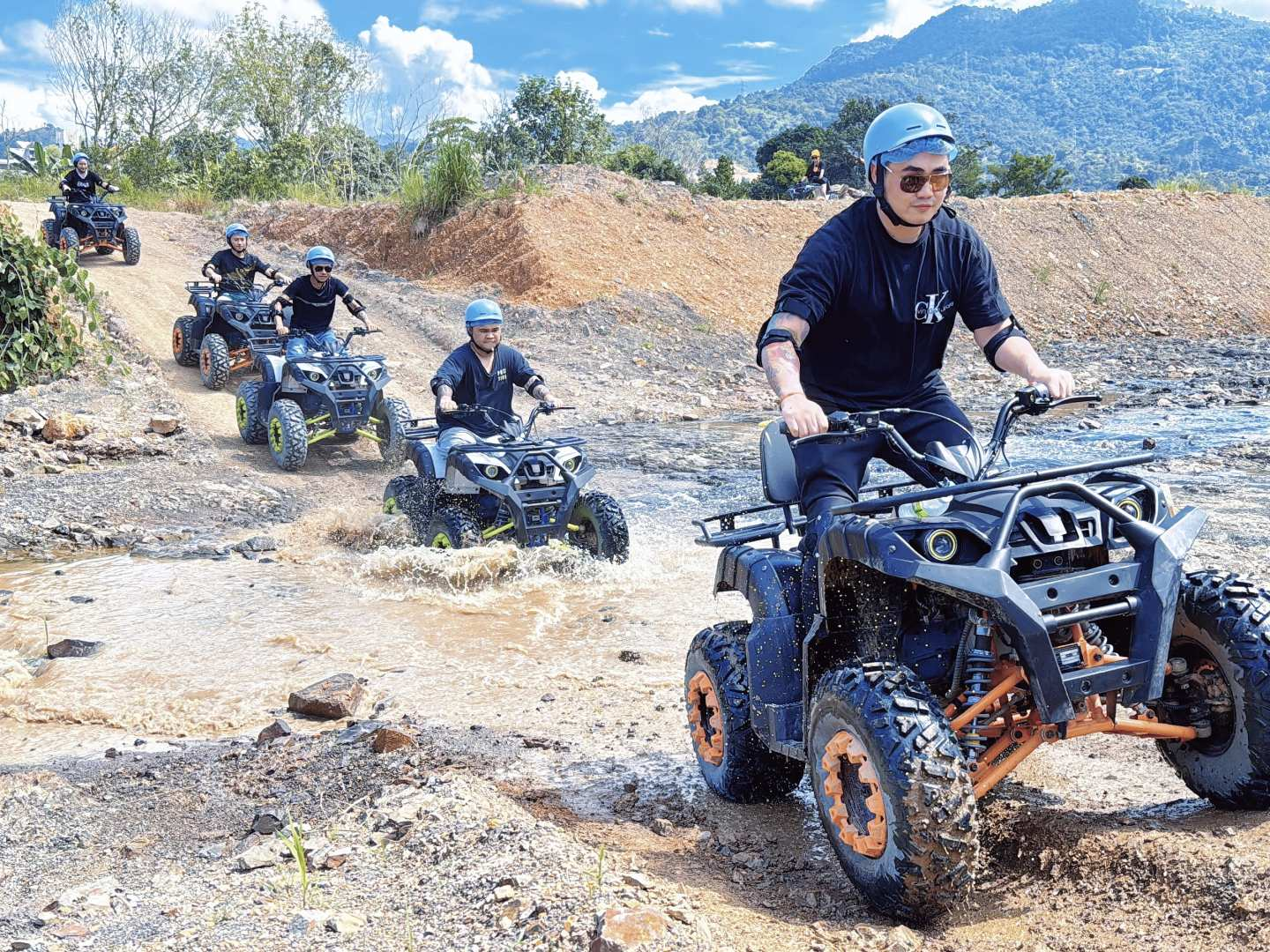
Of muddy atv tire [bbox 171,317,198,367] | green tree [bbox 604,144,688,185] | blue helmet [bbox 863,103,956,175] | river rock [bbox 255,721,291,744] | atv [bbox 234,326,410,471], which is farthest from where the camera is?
green tree [bbox 604,144,688,185]

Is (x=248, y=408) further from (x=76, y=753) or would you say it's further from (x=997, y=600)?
(x=997, y=600)

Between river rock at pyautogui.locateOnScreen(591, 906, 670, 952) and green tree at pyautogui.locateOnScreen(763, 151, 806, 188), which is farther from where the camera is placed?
green tree at pyautogui.locateOnScreen(763, 151, 806, 188)

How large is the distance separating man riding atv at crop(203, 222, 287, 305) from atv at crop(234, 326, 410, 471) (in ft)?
10.5

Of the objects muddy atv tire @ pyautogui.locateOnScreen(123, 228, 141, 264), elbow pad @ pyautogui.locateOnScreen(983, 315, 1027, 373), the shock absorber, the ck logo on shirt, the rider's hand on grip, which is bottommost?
the shock absorber

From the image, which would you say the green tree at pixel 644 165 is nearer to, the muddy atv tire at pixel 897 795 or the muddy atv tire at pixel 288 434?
the muddy atv tire at pixel 288 434

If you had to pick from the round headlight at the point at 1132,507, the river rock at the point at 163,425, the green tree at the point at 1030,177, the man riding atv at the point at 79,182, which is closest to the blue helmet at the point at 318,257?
the river rock at the point at 163,425

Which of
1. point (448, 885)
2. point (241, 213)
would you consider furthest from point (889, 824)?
point (241, 213)

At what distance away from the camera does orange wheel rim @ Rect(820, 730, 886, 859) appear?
307 cm

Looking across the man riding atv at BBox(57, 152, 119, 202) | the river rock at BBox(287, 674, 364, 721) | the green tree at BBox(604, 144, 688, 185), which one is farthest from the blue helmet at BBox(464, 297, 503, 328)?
the green tree at BBox(604, 144, 688, 185)

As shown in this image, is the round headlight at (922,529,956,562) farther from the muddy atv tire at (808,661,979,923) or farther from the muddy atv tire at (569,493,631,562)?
the muddy atv tire at (569,493,631,562)

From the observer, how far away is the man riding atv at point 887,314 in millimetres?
3682

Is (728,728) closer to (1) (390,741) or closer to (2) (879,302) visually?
(2) (879,302)

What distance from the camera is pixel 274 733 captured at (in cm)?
540

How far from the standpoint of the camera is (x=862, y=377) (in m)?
3.97
